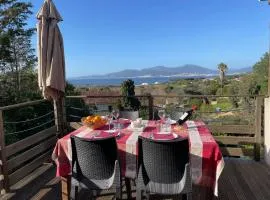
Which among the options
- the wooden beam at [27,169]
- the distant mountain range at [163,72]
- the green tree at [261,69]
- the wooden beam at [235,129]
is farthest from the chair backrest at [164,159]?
the distant mountain range at [163,72]

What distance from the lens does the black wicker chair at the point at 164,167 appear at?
2217 mm

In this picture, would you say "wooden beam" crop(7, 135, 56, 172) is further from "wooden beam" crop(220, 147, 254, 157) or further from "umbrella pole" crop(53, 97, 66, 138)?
"wooden beam" crop(220, 147, 254, 157)

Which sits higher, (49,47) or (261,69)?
(49,47)

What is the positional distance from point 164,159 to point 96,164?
0.62 m

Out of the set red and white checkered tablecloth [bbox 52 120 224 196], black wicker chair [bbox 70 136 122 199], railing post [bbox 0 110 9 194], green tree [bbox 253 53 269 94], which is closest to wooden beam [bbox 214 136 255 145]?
red and white checkered tablecloth [bbox 52 120 224 196]

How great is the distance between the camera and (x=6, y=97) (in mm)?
7207

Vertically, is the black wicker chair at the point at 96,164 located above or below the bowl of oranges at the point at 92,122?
below

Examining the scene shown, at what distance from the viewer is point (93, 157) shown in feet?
7.94

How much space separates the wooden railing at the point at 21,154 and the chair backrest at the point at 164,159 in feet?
6.59

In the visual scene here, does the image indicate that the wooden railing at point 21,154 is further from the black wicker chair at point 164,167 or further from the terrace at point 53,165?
the black wicker chair at point 164,167

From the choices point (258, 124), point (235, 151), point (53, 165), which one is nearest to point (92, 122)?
point (53, 165)

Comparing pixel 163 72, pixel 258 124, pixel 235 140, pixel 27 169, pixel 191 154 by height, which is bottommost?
pixel 27 169

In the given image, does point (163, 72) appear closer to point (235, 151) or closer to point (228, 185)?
point (235, 151)

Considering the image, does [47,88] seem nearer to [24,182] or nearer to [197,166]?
[24,182]
